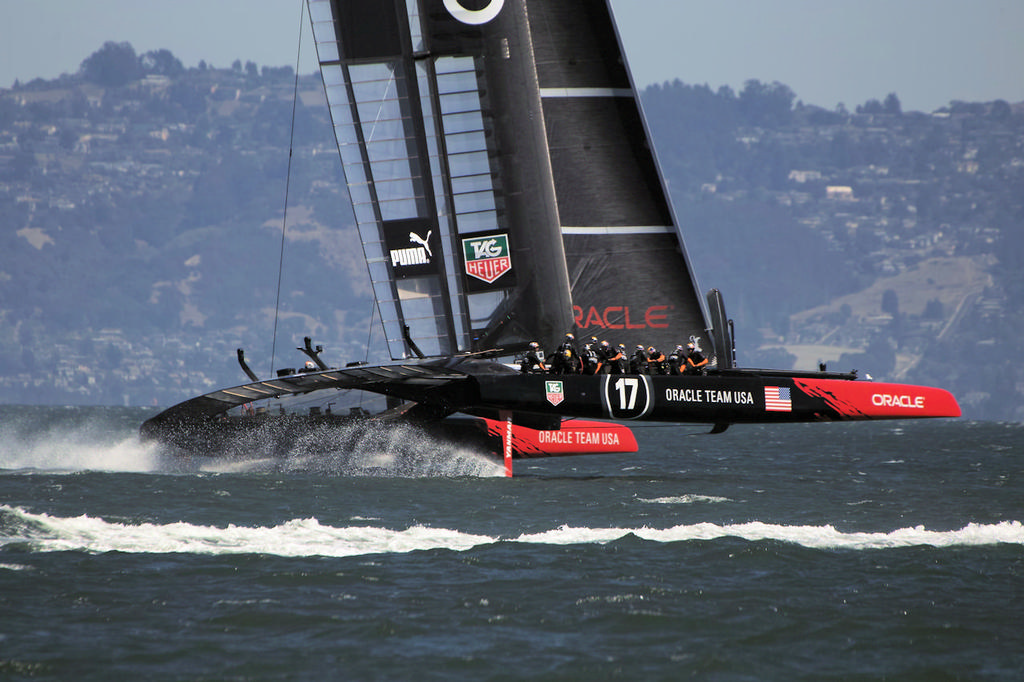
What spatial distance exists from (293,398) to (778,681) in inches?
423

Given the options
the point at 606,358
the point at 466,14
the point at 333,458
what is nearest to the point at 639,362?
the point at 606,358

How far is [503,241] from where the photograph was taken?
1549 centimetres

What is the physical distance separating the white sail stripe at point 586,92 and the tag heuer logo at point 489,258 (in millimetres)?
2109

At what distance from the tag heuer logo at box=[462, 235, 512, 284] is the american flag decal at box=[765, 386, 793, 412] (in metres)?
3.33

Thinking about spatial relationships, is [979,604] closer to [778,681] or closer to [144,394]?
[778,681]

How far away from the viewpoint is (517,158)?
15359mm

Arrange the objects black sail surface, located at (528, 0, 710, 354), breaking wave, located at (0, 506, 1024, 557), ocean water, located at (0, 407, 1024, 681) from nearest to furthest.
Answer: ocean water, located at (0, 407, 1024, 681) → breaking wave, located at (0, 506, 1024, 557) → black sail surface, located at (528, 0, 710, 354)

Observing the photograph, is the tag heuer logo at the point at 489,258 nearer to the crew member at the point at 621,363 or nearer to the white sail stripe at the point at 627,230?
the white sail stripe at the point at 627,230

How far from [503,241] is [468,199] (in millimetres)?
632

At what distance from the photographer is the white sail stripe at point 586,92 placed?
16.4 m

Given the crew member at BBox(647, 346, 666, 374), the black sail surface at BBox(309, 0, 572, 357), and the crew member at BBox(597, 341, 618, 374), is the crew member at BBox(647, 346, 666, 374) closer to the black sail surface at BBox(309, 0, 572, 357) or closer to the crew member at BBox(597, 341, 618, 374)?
the crew member at BBox(597, 341, 618, 374)

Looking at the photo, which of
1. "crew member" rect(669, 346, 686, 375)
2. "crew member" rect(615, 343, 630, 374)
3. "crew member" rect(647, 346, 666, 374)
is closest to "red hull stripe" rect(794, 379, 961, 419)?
"crew member" rect(669, 346, 686, 375)

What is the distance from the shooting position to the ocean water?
659 centimetres

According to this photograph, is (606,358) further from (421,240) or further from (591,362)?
(421,240)
